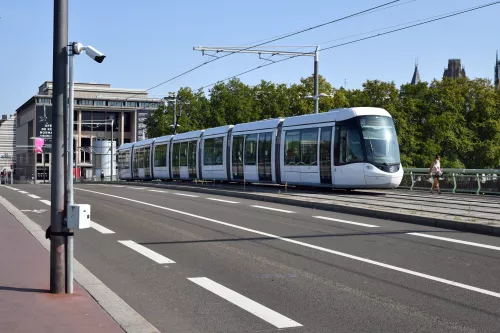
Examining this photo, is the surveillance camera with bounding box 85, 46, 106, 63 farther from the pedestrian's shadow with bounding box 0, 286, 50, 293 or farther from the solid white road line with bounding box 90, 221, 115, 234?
the solid white road line with bounding box 90, 221, 115, 234

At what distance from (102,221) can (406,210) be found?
8187mm

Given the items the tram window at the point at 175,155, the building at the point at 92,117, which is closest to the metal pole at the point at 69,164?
the tram window at the point at 175,155

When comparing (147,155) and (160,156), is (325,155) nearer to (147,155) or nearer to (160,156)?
(160,156)

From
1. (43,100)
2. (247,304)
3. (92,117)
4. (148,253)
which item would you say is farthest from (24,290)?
(43,100)

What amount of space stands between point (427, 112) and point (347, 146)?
46.1m

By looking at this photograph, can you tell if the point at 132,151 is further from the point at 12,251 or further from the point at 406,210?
the point at 12,251

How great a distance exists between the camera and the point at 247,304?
7598mm

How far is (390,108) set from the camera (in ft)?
213

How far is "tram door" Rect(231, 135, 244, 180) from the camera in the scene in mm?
33594

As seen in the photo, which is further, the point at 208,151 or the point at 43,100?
the point at 43,100

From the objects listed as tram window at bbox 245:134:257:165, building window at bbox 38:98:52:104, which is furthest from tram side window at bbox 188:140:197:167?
building window at bbox 38:98:52:104

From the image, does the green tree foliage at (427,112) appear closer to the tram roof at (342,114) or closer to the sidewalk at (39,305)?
the tram roof at (342,114)

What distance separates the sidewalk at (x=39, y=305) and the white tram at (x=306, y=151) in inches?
650

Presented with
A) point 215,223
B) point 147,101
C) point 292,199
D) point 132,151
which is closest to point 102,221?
point 215,223
